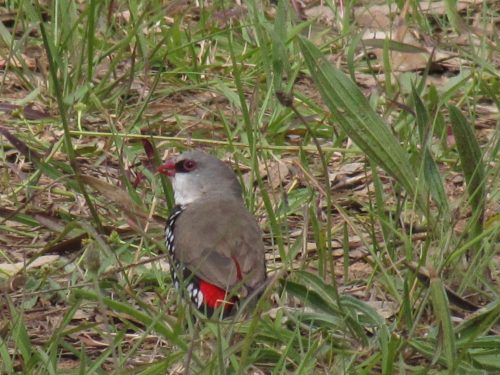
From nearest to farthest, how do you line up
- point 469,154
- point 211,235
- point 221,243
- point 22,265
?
point 469,154 < point 221,243 < point 211,235 < point 22,265

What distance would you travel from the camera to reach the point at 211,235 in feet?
Answer: 17.2

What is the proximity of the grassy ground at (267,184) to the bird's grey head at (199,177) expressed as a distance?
9cm

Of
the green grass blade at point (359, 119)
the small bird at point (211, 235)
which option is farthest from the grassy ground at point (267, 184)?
the small bird at point (211, 235)

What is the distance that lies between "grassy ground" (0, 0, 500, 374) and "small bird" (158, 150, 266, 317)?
113mm

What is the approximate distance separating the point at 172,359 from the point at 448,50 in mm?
3897

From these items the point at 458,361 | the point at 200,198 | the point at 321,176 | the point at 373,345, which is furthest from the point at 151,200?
the point at 458,361

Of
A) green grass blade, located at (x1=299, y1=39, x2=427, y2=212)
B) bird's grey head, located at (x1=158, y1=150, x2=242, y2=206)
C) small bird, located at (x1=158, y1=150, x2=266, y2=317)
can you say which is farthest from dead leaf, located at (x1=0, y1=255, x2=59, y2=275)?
green grass blade, located at (x1=299, y1=39, x2=427, y2=212)

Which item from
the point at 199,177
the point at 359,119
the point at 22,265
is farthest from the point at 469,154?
the point at 22,265

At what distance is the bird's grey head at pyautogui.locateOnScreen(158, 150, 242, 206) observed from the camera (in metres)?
5.80

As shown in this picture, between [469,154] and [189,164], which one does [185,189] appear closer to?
[189,164]

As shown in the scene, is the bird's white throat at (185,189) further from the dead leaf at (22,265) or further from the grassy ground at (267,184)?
the dead leaf at (22,265)

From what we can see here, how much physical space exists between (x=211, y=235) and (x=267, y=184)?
1014mm

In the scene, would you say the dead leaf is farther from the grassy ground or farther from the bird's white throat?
the bird's white throat

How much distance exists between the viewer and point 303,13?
7.75 metres
